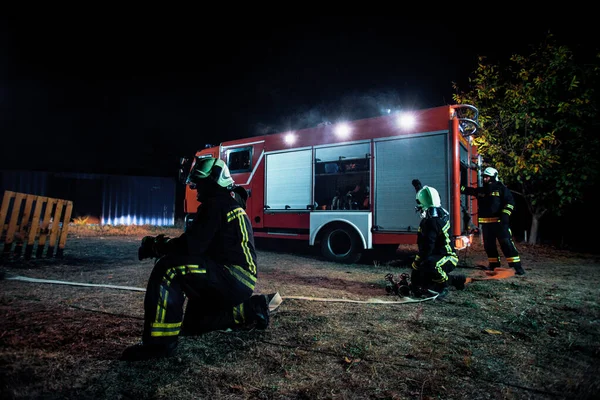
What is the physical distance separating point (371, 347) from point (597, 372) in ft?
4.57

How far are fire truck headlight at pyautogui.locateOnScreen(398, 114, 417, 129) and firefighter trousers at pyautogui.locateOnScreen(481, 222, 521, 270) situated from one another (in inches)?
90.0

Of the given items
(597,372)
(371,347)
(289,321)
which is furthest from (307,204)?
(597,372)

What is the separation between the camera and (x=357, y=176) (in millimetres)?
7980

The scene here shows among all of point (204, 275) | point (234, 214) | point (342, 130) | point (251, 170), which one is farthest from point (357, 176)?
point (204, 275)

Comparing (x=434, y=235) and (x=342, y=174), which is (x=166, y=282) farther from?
(x=342, y=174)

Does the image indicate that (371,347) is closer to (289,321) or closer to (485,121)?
(289,321)

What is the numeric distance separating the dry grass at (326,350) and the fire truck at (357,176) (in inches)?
86.7

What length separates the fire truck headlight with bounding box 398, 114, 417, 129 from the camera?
6.23 m

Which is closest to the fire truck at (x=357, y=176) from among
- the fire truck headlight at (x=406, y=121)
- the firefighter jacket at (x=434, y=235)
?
the fire truck headlight at (x=406, y=121)

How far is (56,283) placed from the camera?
415 centimetres

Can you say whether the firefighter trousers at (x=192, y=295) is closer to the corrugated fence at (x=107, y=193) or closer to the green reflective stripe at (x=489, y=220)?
the green reflective stripe at (x=489, y=220)

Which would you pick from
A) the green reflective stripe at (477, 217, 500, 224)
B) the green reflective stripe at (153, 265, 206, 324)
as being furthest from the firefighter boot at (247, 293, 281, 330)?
the green reflective stripe at (477, 217, 500, 224)

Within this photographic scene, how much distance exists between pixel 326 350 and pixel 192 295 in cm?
101

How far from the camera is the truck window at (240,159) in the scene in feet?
27.6
